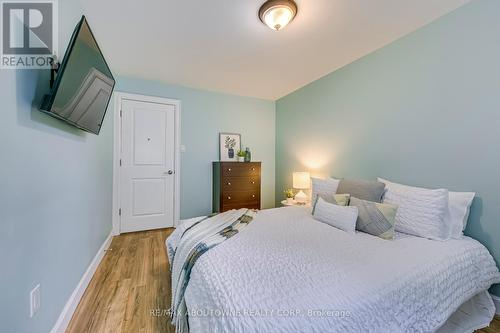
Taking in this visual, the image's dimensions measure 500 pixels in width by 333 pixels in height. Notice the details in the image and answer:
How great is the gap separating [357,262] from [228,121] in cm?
317

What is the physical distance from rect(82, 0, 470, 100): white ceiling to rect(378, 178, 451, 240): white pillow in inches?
61.5

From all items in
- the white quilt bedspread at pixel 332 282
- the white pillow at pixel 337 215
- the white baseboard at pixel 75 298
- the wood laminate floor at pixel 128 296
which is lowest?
the wood laminate floor at pixel 128 296

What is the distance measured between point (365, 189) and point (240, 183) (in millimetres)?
2004

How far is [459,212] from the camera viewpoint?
64.1 inches

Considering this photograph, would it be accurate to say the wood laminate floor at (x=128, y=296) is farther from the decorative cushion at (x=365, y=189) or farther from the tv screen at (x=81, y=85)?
the tv screen at (x=81, y=85)

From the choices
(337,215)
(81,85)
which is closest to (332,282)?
(337,215)

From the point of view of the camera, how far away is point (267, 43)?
2221mm

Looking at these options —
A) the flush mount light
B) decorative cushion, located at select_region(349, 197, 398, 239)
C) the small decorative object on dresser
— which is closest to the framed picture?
the small decorative object on dresser

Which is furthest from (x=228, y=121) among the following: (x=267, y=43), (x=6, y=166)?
(x=6, y=166)

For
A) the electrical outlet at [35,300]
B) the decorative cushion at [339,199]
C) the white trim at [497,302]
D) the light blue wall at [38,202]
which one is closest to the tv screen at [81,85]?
the light blue wall at [38,202]

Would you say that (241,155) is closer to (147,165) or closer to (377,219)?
(147,165)

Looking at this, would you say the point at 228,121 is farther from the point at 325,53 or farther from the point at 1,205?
the point at 1,205

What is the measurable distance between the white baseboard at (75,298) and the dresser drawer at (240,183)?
5.95 feet

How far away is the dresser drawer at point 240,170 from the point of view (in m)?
3.41
